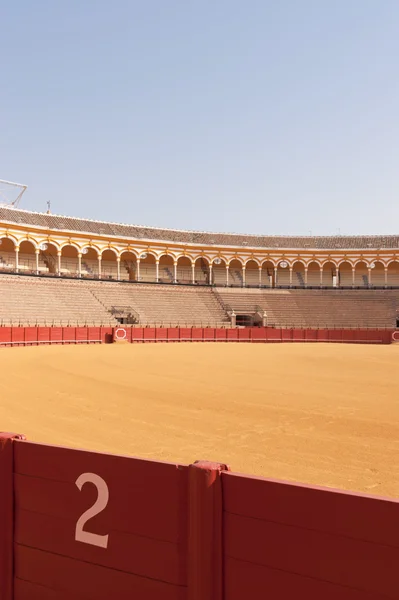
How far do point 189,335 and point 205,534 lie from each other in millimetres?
32159

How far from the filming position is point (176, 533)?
2.22m

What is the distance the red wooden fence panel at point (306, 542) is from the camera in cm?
181

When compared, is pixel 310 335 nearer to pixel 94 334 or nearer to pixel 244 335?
pixel 244 335

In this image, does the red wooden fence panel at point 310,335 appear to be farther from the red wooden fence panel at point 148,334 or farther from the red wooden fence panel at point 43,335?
the red wooden fence panel at point 43,335

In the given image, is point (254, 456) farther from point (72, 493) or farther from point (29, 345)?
point (29, 345)

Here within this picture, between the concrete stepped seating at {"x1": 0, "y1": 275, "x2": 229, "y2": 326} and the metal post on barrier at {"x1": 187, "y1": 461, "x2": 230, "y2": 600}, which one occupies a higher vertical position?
the concrete stepped seating at {"x1": 0, "y1": 275, "x2": 229, "y2": 326}

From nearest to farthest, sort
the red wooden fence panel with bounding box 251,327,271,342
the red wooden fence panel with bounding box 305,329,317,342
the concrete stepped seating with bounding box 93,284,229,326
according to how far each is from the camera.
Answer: the red wooden fence panel with bounding box 251,327,271,342 < the red wooden fence panel with bounding box 305,329,317,342 < the concrete stepped seating with bounding box 93,284,229,326

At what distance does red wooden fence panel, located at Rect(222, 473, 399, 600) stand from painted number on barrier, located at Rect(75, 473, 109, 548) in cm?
69

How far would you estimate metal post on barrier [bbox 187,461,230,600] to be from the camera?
7.00 feet

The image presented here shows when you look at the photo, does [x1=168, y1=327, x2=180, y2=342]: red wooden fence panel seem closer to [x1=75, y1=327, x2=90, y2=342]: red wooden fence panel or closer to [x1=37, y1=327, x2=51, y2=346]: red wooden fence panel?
[x1=75, y1=327, x2=90, y2=342]: red wooden fence panel

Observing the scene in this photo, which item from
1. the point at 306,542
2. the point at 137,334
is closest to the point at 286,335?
the point at 137,334

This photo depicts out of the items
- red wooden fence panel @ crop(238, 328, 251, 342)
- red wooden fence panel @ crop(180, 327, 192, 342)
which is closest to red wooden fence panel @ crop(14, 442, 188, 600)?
red wooden fence panel @ crop(180, 327, 192, 342)

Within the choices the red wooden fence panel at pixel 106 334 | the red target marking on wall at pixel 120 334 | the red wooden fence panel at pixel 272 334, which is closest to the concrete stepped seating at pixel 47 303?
the red wooden fence panel at pixel 106 334

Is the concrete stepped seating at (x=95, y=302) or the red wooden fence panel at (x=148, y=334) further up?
the concrete stepped seating at (x=95, y=302)
